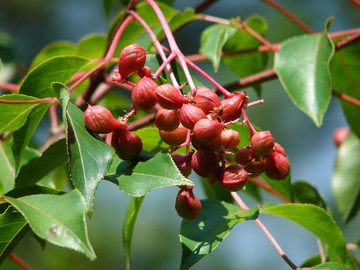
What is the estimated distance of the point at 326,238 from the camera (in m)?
0.85

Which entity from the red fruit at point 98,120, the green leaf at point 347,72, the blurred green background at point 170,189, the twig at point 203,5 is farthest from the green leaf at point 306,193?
the blurred green background at point 170,189

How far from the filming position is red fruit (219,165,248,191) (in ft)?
2.02

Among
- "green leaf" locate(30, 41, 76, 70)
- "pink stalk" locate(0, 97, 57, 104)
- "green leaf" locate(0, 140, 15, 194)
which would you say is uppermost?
"pink stalk" locate(0, 97, 57, 104)

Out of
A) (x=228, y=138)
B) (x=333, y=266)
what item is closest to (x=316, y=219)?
(x=333, y=266)

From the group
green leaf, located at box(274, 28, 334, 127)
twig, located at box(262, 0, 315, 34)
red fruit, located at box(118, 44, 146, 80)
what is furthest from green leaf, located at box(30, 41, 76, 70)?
red fruit, located at box(118, 44, 146, 80)

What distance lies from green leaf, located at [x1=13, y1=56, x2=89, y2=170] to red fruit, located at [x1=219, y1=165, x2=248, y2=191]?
0.32 meters

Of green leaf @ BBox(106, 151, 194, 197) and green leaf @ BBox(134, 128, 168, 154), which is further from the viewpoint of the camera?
green leaf @ BBox(134, 128, 168, 154)

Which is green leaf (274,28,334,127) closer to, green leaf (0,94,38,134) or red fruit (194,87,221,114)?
red fruit (194,87,221,114)

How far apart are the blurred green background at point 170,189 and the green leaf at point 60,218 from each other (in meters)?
3.15

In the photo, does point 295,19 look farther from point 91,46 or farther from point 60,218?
point 60,218

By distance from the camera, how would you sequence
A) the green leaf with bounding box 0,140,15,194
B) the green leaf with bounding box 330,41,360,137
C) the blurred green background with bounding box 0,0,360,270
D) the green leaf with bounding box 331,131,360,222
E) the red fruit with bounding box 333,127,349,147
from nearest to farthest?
the green leaf with bounding box 0,140,15,194, the green leaf with bounding box 330,41,360,137, the green leaf with bounding box 331,131,360,222, the red fruit with bounding box 333,127,349,147, the blurred green background with bounding box 0,0,360,270

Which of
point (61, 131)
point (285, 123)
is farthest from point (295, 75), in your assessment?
point (285, 123)

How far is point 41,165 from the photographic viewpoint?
827mm

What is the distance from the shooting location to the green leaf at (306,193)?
44.1 inches
